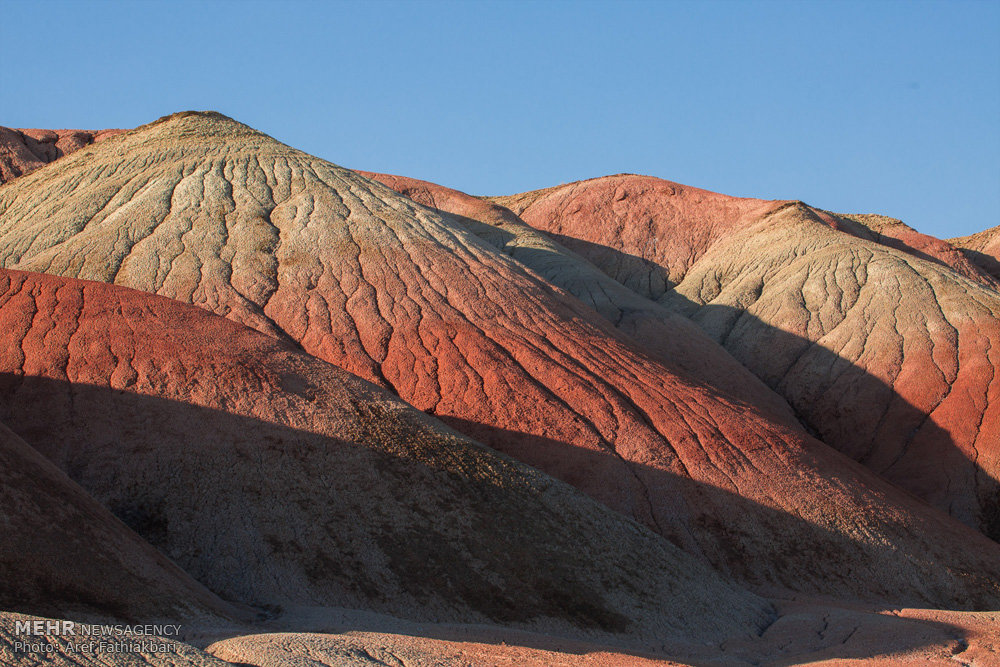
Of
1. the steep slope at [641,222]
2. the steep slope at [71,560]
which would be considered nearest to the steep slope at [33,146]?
the steep slope at [641,222]

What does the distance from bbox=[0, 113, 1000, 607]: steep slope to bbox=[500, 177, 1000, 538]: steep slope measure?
5.28 meters

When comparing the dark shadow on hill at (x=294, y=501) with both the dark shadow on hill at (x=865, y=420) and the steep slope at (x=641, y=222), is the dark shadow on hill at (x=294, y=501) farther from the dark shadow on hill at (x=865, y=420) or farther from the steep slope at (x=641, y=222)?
the steep slope at (x=641, y=222)

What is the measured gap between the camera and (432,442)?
505 inches

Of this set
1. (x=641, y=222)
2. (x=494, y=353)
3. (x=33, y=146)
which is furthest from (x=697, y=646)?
(x=33, y=146)

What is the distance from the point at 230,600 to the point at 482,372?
27.2 ft

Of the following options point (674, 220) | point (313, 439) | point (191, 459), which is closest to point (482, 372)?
point (313, 439)

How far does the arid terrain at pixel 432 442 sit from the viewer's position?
9164 mm

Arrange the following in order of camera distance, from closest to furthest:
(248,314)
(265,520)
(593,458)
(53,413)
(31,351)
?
(265,520) → (53,413) → (31,351) → (593,458) → (248,314)

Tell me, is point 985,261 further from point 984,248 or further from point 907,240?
point 907,240

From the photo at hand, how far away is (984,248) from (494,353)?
36586 millimetres

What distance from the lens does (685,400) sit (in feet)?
59.7

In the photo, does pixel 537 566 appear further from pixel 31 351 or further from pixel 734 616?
pixel 31 351

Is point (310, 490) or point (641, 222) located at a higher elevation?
point (641, 222)

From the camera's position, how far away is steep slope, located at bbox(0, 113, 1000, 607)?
51.1 feet
